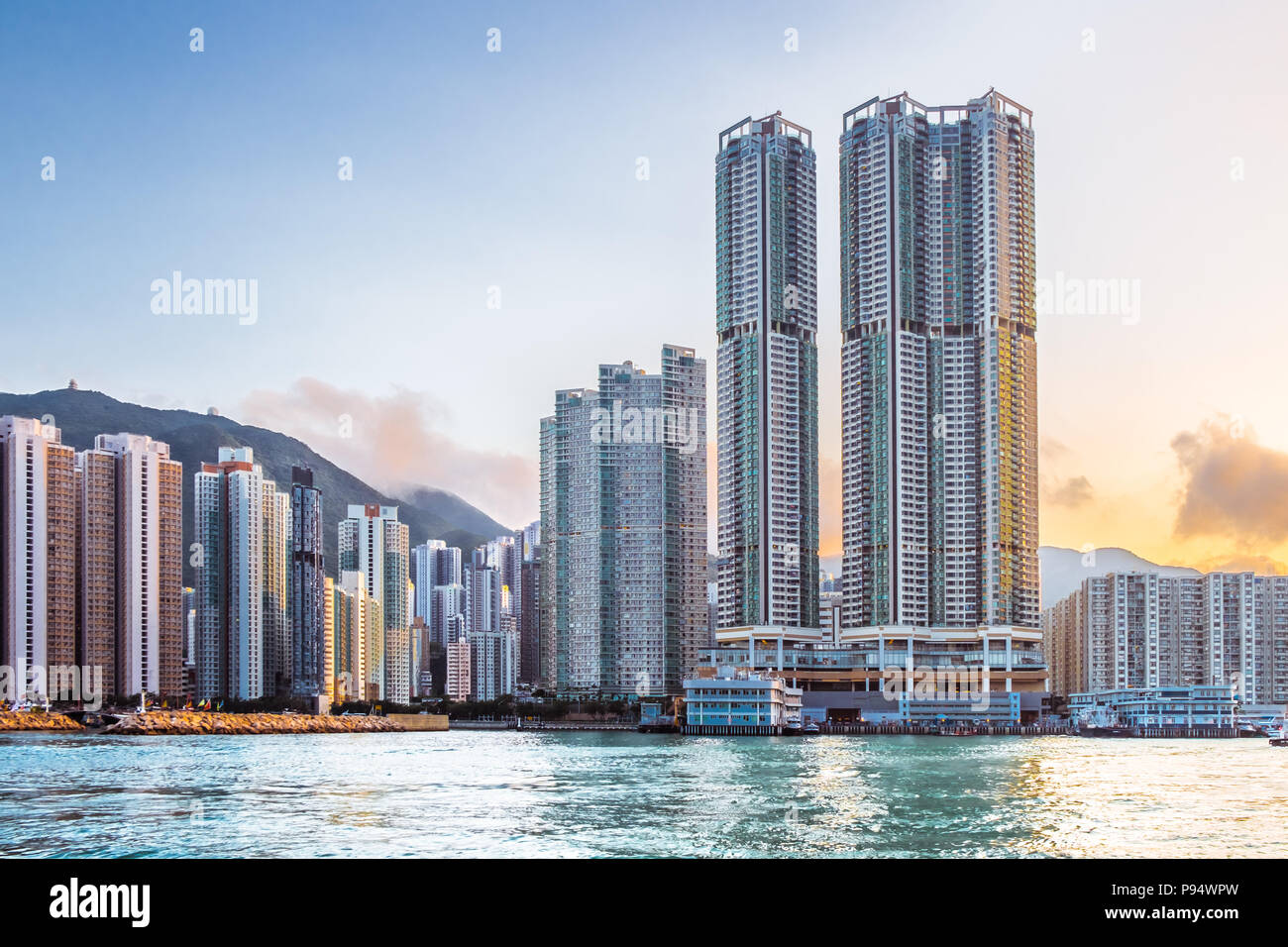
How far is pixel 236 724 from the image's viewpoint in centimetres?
7288

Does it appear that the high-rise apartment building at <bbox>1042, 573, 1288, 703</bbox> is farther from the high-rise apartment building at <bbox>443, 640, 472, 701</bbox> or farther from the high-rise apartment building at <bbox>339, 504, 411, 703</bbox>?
the high-rise apartment building at <bbox>339, 504, 411, 703</bbox>

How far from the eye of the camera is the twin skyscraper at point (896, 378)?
258 feet

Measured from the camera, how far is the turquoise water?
16609mm

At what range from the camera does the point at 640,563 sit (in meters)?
90.4

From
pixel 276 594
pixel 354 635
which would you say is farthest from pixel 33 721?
pixel 354 635

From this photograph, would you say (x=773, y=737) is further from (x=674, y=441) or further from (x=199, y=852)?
(x=199, y=852)

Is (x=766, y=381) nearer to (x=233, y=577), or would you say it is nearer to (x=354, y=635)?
(x=233, y=577)

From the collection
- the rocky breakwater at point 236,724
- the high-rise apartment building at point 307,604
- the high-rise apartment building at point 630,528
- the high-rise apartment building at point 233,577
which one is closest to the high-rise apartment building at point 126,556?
→ the rocky breakwater at point 236,724

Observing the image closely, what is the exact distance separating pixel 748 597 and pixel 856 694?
9.11 m

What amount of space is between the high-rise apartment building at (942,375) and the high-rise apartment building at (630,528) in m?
14.2

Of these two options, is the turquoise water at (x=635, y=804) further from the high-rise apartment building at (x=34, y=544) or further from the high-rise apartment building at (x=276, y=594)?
the high-rise apartment building at (x=276, y=594)

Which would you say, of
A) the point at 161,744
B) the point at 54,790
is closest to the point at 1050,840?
the point at 54,790

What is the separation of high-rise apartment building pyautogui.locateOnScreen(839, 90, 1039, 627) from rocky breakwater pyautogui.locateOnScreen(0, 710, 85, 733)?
156 feet
